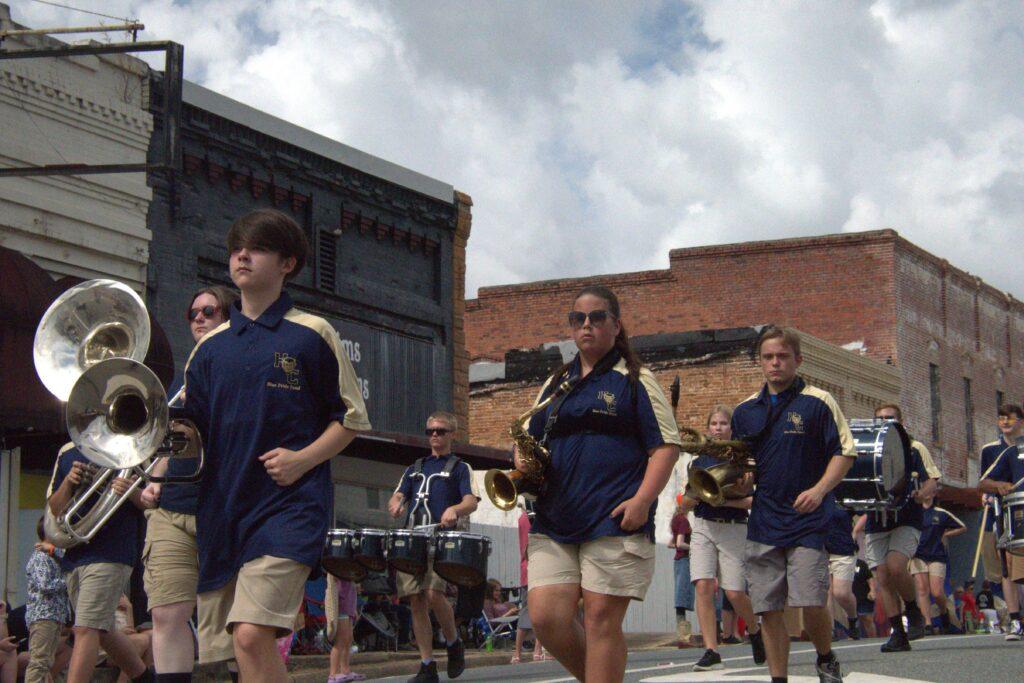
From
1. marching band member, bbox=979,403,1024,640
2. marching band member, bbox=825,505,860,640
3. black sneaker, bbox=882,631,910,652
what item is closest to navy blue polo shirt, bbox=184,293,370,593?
marching band member, bbox=825,505,860,640

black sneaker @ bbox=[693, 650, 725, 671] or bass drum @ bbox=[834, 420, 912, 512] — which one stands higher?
bass drum @ bbox=[834, 420, 912, 512]

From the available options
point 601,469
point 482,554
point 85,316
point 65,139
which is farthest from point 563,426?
point 65,139

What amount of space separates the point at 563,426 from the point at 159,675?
205 cm

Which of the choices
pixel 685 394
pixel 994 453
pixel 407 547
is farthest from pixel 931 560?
pixel 685 394

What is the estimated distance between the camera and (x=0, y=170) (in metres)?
17.2

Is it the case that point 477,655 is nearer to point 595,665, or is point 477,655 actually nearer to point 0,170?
point 0,170

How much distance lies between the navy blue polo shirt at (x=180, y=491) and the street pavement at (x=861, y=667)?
4.57 meters

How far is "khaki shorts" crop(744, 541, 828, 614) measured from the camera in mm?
8820

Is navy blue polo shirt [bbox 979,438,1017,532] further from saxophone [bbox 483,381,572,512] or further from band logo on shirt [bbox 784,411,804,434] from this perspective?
saxophone [bbox 483,381,572,512]

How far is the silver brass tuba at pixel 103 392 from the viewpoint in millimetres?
6102

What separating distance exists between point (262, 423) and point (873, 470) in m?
6.65

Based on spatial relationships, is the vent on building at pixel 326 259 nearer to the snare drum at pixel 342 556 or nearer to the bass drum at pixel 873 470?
the snare drum at pixel 342 556

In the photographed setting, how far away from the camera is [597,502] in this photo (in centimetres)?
709

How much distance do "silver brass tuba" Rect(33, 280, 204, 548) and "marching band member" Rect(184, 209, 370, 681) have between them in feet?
0.57
